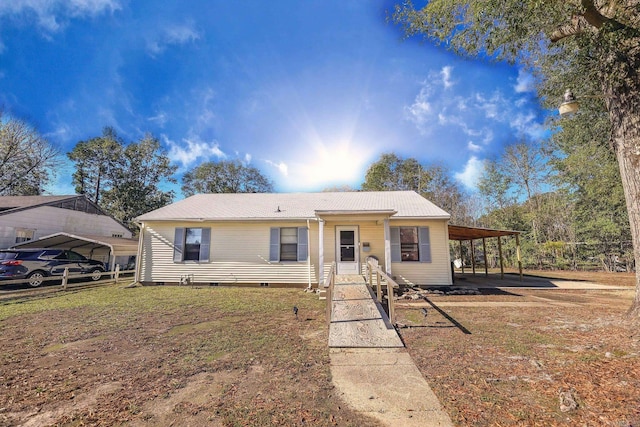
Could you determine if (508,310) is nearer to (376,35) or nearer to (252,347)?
(252,347)

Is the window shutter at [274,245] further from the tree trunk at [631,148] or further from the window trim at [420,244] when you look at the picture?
the tree trunk at [631,148]

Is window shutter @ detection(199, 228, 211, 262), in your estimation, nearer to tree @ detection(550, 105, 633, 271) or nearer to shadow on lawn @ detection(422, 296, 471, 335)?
shadow on lawn @ detection(422, 296, 471, 335)

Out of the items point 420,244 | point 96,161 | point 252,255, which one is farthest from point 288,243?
point 96,161

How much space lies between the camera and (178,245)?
36.2ft

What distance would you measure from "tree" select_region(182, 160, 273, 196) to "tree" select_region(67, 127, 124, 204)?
24.2 feet

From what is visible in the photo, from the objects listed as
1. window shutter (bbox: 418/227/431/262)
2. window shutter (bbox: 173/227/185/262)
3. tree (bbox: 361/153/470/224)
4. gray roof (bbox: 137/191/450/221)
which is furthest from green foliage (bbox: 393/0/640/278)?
tree (bbox: 361/153/470/224)

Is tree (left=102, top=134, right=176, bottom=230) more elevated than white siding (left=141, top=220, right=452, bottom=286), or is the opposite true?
tree (left=102, top=134, right=176, bottom=230)

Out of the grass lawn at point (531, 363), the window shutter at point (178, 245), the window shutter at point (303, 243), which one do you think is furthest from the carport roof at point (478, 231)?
the window shutter at point (178, 245)

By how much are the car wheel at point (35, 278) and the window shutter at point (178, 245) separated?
5.54 m

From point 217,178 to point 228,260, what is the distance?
24.7m

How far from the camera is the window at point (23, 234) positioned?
14.3m

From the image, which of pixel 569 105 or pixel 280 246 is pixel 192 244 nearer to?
pixel 280 246

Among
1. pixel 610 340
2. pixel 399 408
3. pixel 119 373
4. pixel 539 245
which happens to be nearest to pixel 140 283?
pixel 119 373

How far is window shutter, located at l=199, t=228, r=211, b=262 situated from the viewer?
11.0 metres
